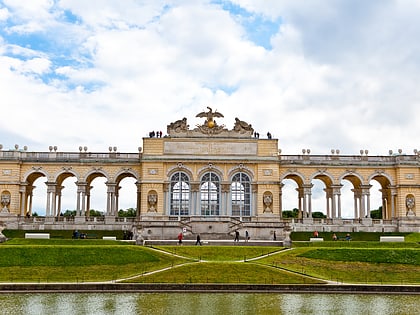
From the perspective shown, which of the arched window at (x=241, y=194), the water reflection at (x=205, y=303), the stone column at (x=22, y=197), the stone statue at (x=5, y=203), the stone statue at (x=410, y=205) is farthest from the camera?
the stone column at (x=22, y=197)

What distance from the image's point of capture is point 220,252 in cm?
4241

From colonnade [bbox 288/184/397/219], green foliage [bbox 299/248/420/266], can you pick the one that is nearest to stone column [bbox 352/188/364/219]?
colonnade [bbox 288/184/397/219]

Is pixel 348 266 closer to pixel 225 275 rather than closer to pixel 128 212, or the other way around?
pixel 225 275

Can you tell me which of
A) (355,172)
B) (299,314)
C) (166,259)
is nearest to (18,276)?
(166,259)

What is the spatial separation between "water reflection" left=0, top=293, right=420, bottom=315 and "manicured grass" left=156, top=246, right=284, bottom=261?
1101 cm

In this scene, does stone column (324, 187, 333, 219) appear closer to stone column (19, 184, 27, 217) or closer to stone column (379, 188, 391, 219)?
stone column (379, 188, 391, 219)

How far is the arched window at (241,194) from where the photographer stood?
63125mm

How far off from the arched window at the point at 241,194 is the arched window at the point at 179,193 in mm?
5191

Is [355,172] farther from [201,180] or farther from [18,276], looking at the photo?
[18,276]

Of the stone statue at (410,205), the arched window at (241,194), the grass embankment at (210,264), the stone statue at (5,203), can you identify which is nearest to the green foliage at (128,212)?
the stone statue at (5,203)

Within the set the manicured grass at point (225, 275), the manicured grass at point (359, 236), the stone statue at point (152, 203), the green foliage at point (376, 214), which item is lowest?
the manicured grass at point (225, 275)

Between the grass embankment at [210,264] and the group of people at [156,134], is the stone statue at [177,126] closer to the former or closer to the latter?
the group of people at [156,134]

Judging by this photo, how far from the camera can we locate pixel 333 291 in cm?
3095

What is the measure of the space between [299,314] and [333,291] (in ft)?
25.3
